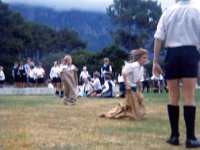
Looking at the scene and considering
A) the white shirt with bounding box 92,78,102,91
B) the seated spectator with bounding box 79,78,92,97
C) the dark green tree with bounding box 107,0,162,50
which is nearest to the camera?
the white shirt with bounding box 92,78,102,91

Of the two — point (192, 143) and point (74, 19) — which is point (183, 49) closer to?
point (192, 143)

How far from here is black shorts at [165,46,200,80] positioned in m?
6.55

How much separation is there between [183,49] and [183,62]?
162mm

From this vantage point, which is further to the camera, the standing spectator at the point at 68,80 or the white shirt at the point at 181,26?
the standing spectator at the point at 68,80

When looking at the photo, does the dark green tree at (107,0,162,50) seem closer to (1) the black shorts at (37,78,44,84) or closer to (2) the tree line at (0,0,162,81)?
(2) the tree line at (0,0,162,81)

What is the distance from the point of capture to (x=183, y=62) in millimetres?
6551

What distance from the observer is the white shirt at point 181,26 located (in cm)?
660

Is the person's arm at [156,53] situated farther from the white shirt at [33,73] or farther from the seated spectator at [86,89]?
the white shirt at [33,73]

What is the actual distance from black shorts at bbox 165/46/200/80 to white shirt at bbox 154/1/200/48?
0.07 meters

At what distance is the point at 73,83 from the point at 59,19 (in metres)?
78.3

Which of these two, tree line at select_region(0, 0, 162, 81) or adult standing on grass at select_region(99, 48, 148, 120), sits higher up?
tree line at select_region(0, 0, 162, 81)

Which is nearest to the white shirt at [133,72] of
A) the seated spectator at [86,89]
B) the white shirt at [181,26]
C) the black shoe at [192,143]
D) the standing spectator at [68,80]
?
the white shirt at [181,26]

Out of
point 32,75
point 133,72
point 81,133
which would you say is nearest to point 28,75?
point 32,75

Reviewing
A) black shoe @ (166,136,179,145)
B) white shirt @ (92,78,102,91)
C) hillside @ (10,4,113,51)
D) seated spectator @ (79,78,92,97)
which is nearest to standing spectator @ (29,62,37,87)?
seated spectator @ (79,78,92,97)
